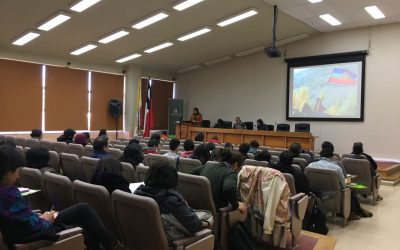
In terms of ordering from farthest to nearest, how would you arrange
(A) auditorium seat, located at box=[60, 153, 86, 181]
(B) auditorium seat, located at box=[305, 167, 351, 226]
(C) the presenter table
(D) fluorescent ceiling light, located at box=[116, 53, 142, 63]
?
(D) fluorescent ceiling light, located at box=[116, 53, 142, 63]
(C) the presenter table
(A) auditorium seat, located at box=[60, 153, 86, 181]
(B) auditorium seat, located at box=[305, 167, 351, 226]

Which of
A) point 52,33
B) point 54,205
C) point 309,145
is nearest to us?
point 54,205

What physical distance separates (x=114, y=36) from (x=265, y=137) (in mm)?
5058

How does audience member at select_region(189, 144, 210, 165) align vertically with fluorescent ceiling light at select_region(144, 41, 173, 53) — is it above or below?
below

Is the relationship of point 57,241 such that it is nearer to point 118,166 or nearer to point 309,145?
point 118,166

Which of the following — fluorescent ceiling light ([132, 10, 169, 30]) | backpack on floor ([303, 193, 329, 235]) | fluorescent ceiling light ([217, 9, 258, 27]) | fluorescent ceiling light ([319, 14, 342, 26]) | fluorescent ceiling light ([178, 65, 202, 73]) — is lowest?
backpack on floor ([303, 193, 329, 235])

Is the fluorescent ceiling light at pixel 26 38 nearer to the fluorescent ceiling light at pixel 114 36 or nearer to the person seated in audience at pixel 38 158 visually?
the fluorescent ceiling light at pixel 114 36

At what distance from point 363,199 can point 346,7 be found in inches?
198

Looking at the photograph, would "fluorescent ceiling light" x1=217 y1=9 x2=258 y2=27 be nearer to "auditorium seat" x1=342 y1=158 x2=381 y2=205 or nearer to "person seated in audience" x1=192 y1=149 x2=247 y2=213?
"auditorium seat" x1=342 y1=158 x2=381 y2=205

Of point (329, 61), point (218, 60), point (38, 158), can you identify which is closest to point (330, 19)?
point (329, 61)

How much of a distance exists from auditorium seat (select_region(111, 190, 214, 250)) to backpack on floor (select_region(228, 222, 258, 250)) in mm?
532

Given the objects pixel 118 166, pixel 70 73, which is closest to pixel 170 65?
pixel 70 73

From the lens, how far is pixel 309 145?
905cm

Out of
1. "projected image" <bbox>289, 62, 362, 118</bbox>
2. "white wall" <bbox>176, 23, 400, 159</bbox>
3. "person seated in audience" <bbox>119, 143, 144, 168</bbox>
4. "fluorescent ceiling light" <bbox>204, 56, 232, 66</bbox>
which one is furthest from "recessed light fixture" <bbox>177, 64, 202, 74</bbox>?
"person seated in audience" <bbox>119, 143, 144, 168</bbox>

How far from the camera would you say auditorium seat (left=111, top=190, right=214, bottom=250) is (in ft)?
7.23
